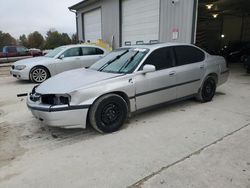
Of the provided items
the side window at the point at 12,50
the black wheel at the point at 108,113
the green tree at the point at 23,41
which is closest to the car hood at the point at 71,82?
the black wheel at the point at 108,113

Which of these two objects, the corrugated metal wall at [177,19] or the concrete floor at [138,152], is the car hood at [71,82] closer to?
the concrete floor at [138,152]

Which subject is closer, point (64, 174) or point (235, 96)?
point (64, 174)

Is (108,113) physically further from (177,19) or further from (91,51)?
(177,19)

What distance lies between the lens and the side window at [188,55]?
4852 mm

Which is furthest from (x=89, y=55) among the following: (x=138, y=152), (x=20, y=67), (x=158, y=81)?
(x=138, y=152)

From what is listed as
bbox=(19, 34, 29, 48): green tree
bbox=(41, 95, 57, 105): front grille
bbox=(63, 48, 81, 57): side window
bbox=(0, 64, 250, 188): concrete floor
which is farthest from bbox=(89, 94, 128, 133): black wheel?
bbox=(19, 34, 29, 48): green tree

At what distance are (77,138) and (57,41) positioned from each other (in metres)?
51.8

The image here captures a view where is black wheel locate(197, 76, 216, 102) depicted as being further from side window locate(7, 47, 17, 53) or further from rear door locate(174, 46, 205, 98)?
side window locate(7, 47, 17, 53)

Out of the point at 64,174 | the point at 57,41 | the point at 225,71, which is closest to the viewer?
the point at 64,174

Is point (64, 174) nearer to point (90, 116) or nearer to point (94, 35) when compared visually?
point (90, 116)

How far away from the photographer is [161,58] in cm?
455

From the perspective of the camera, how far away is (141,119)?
4457mm

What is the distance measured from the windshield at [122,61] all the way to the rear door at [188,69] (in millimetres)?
871

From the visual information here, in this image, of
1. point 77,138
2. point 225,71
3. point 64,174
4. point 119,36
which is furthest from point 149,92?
point 119,36
